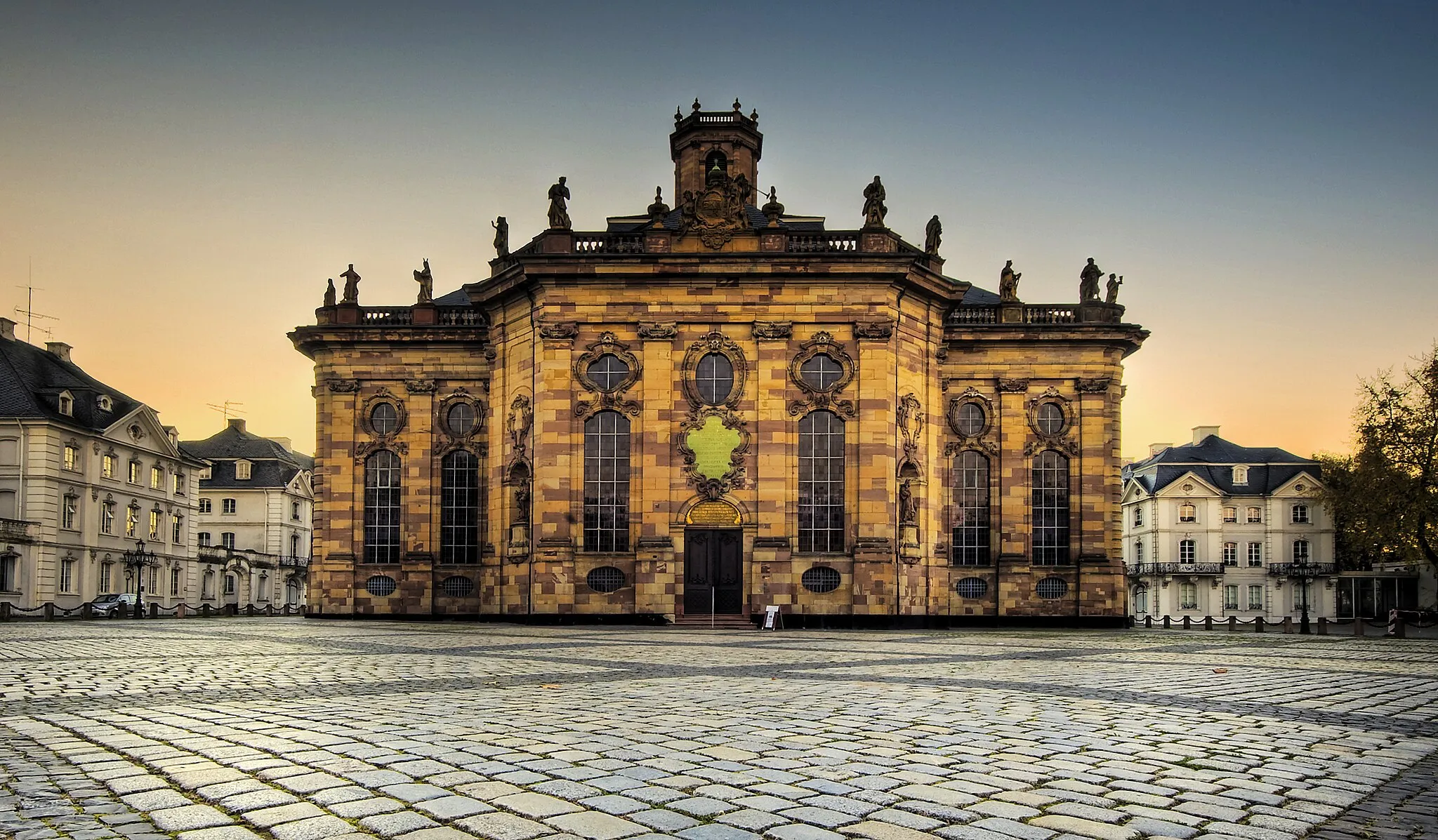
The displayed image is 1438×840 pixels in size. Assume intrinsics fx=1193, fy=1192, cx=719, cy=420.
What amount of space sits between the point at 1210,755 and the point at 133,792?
23.6ft

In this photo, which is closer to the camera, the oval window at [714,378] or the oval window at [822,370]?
the oval window at [714,378]

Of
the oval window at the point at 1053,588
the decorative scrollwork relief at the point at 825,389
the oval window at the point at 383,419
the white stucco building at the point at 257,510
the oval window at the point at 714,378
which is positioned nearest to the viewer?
the decorative scrollwork relief at the point at 825,389

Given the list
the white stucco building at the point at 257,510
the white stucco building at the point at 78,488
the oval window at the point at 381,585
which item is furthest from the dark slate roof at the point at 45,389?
the white stucco building at the point at 257,510

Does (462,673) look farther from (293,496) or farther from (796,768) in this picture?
(293,496)

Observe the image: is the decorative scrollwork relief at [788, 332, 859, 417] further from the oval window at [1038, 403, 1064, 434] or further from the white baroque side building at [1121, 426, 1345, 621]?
the white baroque side building at [1121, 426, 1345, 621]

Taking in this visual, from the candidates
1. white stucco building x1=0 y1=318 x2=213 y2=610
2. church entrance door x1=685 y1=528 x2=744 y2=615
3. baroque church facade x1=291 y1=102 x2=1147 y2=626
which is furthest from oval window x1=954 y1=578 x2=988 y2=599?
white stucco building x1=0 y1=318 x2=213 y2=610

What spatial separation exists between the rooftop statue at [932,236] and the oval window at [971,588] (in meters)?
12.1

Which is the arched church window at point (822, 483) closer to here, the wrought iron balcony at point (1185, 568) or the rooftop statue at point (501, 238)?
the rooftop statue at point (501, 238)

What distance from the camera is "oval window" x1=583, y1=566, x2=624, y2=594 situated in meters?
38.2

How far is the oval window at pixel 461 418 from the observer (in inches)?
1779

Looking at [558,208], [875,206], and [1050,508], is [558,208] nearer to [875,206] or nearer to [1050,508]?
[875,206]

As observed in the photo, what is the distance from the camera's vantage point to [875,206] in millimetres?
39812

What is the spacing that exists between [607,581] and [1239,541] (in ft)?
199

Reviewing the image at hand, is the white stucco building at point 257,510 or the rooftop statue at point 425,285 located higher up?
the rooftop statue at point 425,285
